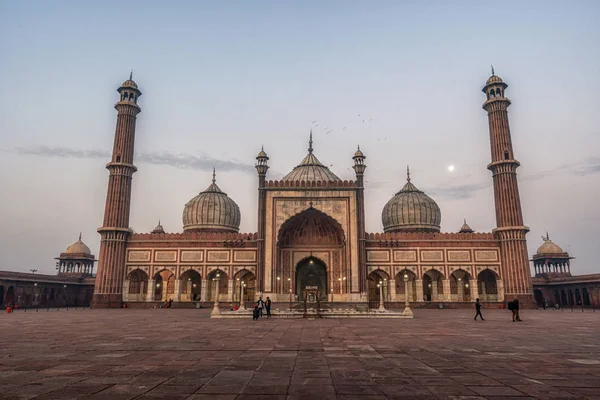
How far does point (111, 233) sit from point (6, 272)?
10.9 m

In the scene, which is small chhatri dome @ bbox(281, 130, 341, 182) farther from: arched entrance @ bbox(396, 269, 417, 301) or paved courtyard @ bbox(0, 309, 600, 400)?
paved courtyard @ bbox(0, 309, 600, 400)

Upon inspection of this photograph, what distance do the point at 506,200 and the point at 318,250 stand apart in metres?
19.8

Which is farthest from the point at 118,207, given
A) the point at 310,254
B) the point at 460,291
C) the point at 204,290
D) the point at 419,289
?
the point at 460,291

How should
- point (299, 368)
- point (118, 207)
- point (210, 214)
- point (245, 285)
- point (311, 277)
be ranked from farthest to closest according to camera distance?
point (210, 214) → point (311, 277) → point (245, 285) → point (118, 207) → point (299, 368)

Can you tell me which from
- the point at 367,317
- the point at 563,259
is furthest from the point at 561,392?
the point at 563,259

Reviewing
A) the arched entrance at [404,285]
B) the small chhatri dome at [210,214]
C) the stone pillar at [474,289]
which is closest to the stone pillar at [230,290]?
the small chhatri dome at [210,214]

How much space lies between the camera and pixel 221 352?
1037cm

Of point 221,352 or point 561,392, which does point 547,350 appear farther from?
point 221,352

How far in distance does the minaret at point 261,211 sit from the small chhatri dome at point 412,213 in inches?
786

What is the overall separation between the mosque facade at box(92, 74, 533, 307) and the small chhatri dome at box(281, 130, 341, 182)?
5.77 m

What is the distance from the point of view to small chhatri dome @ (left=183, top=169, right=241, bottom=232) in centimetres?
5169

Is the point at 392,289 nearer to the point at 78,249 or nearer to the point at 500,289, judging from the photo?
the point at 500,289

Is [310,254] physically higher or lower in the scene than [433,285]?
A: higher

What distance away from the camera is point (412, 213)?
171ft
